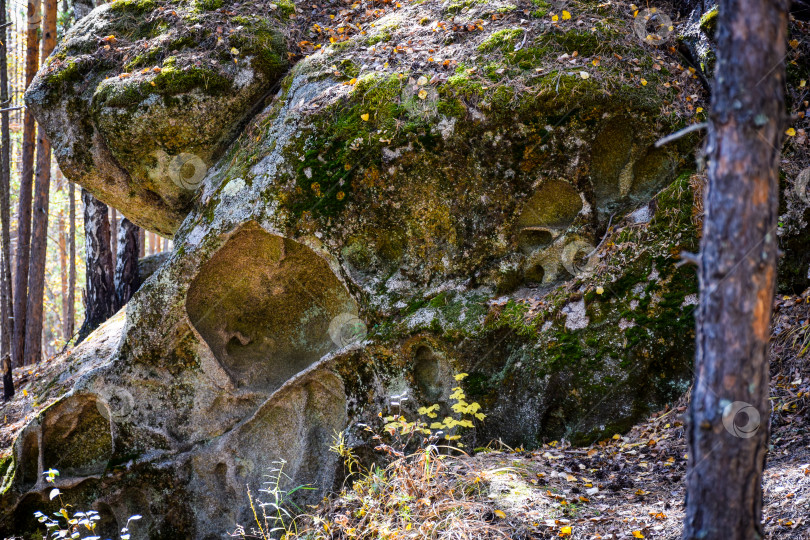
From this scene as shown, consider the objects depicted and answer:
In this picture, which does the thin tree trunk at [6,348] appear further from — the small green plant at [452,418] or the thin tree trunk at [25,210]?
the small green plant at [452,418]

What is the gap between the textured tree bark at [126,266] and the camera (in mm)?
10239

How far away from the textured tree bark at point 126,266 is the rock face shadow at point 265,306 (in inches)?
161

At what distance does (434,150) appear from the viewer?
6.12 m

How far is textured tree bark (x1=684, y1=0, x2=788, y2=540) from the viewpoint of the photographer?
7.34ft

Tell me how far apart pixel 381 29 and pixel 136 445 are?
539 cm

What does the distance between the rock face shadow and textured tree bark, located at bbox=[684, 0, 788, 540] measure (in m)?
4.57

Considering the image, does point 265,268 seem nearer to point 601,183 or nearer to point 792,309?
point 601,183

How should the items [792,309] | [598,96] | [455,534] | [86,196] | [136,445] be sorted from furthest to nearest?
[86,196]
[136,445]
[598,96]
[792,309]
[455,534]

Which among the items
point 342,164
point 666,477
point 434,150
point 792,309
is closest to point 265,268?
point 342,164

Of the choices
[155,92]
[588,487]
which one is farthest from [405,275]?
[155,92]

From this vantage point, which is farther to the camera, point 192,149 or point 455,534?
point 192,149

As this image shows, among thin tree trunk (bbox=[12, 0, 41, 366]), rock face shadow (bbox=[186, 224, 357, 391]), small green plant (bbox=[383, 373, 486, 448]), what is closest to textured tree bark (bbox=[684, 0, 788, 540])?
small green plant (bbox=[383, 373, 486, 448])

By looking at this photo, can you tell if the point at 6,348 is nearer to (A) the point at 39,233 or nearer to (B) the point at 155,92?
(A) the point at 39,233

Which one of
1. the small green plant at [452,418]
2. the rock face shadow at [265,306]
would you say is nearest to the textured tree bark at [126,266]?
the rock face shadow at [265,306]
